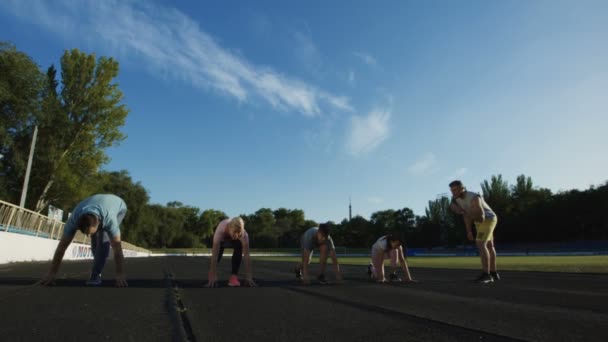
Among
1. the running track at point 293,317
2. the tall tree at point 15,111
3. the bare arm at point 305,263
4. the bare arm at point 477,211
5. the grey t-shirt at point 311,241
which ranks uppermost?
the tall tree at point 15,111

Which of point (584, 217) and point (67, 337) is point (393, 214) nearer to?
point (584, 217)

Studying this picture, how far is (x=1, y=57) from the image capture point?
23.8m

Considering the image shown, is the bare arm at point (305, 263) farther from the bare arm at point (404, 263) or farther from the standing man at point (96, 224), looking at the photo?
the standing man at point (96, 224)

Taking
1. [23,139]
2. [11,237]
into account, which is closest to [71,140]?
[23,139]

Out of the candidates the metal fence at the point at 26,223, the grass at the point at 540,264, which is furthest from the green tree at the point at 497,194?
the metal fence at the point at 26,223

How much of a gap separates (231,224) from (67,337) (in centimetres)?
368

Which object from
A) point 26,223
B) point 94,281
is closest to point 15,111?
point 26,223

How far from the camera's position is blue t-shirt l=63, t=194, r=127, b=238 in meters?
5.54

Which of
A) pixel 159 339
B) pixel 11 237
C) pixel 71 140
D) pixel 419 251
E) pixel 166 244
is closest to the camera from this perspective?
pixel 159 339

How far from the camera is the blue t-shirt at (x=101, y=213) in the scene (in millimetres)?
5539

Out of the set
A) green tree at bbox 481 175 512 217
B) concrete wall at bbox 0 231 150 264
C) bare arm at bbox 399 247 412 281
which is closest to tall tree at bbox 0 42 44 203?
concrete wall at bbox 0 231 150 264

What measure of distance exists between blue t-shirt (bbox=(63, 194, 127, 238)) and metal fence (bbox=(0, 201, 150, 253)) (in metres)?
12.0

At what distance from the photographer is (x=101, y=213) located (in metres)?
5.64

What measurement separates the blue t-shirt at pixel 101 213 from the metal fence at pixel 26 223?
12.0 m
